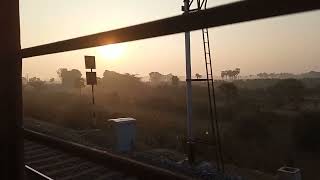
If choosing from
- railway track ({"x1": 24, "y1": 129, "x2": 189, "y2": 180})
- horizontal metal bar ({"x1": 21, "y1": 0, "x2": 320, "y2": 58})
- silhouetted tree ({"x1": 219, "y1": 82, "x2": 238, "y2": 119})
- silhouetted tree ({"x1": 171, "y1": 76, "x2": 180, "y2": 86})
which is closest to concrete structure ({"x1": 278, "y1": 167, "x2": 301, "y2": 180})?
railway track ({"x1": 24, "y1": 129, "x2": 189, "y2": 180})

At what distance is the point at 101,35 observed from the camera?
4.55 ft

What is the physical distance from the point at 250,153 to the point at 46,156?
15304 mm

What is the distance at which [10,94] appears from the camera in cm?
134

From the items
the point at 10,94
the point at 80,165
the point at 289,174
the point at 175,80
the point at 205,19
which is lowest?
the point at 289,174

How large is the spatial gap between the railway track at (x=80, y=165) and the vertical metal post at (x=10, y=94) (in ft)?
8.19

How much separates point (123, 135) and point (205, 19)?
8986 mm

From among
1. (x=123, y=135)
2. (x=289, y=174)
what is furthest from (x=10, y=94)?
(x=123, y=135)

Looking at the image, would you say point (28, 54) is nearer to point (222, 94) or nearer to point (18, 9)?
point (18, 9)

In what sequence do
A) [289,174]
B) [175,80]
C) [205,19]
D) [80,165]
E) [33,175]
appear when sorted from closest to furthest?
[205,19] → [33,175] → [80,165] → [289,174] → [175,80]

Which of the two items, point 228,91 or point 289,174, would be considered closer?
point 289,174

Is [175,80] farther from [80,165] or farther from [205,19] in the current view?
[205,19]

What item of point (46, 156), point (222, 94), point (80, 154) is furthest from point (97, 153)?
point (222, 94)

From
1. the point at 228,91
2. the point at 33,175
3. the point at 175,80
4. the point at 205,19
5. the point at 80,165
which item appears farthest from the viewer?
the point at 175,80

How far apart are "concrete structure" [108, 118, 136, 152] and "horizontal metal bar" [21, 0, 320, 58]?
8.25 m
